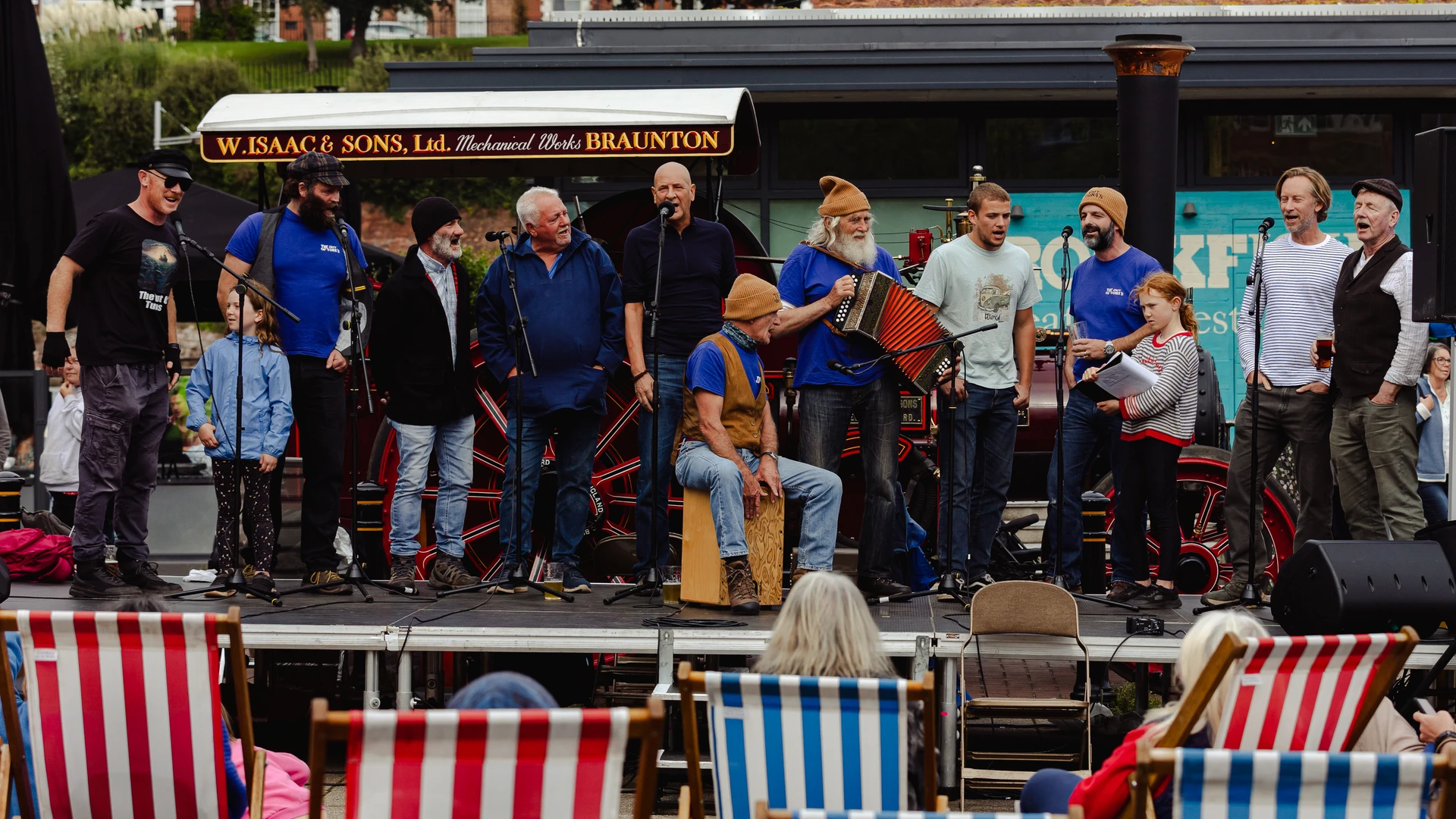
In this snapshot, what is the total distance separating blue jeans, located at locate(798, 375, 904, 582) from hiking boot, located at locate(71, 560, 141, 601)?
11.0 ft

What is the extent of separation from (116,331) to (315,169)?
1.19m

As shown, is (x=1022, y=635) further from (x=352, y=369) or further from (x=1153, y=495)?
(x=352, y=369)

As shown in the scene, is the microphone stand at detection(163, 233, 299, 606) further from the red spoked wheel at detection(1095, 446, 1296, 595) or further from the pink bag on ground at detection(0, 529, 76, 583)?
the red spoked wheel at detection(1095, 446, 1296, 595)

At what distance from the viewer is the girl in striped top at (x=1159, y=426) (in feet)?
Answer: 23.7

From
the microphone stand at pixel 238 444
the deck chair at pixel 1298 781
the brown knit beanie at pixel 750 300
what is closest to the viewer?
the deck chair at pixel 1298 781

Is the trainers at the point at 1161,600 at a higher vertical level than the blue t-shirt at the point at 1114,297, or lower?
lower

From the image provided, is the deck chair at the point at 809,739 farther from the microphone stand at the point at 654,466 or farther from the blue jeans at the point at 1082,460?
the blue jeans at the point at 1082,460

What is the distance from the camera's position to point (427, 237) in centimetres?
780

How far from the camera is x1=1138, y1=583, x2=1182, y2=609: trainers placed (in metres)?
7.34

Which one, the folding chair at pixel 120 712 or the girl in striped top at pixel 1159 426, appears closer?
the folding chair at pixel 120 712

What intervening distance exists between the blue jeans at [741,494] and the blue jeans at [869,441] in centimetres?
24

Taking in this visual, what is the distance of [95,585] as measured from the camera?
7.27 m

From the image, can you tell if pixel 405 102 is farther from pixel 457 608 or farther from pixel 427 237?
pixel 457 608

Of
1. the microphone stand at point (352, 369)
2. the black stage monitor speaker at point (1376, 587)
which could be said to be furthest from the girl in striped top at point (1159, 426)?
the microphone stand at point (352, 369)
